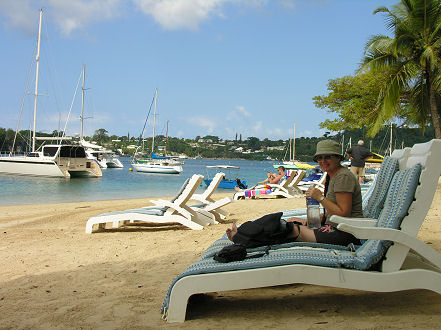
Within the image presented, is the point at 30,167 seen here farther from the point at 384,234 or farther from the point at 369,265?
the point at 384,234

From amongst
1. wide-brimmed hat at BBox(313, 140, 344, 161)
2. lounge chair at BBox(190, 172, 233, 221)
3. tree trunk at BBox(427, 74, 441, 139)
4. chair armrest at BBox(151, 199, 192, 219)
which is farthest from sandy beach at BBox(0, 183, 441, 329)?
tree trunk at BBox(427, 74, 441, 139)

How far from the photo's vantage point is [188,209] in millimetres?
7738

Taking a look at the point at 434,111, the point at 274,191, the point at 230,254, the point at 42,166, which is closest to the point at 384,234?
the point at 230,254

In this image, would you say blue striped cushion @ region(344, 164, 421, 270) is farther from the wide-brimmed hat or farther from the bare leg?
the wide-brimmed hat

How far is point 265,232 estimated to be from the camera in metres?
3.45

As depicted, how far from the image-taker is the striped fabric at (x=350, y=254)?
2912 mm

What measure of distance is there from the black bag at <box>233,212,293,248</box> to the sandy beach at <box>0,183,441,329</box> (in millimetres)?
485

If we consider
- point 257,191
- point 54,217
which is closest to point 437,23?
point 257,191

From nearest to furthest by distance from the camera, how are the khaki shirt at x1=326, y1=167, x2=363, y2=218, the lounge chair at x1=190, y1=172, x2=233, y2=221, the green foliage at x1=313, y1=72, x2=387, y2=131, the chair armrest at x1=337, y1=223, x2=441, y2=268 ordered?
1. the chair armrest at x1=337, y1=223, x2=441, y2=268
2. the khaki shirt at x1=326, y1=167, x2=363, y2=218
3. the lounge chair at x1=190, y1=172, x2=233, y2=221
4. the green foliage at x1=313, y1=72, x2=387, y2=131

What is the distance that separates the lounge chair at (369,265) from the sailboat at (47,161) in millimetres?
34168

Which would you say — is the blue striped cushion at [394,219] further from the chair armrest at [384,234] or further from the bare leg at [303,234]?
the bare leg at [303,234]

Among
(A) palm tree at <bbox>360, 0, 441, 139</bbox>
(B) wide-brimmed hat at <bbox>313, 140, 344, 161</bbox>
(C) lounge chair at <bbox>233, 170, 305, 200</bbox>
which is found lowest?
(C) lounge chair at <bbox>233, 170, 305, 200</bbox>

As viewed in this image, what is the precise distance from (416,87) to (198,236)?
526 inches

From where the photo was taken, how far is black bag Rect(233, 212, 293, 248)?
11.3 feet
